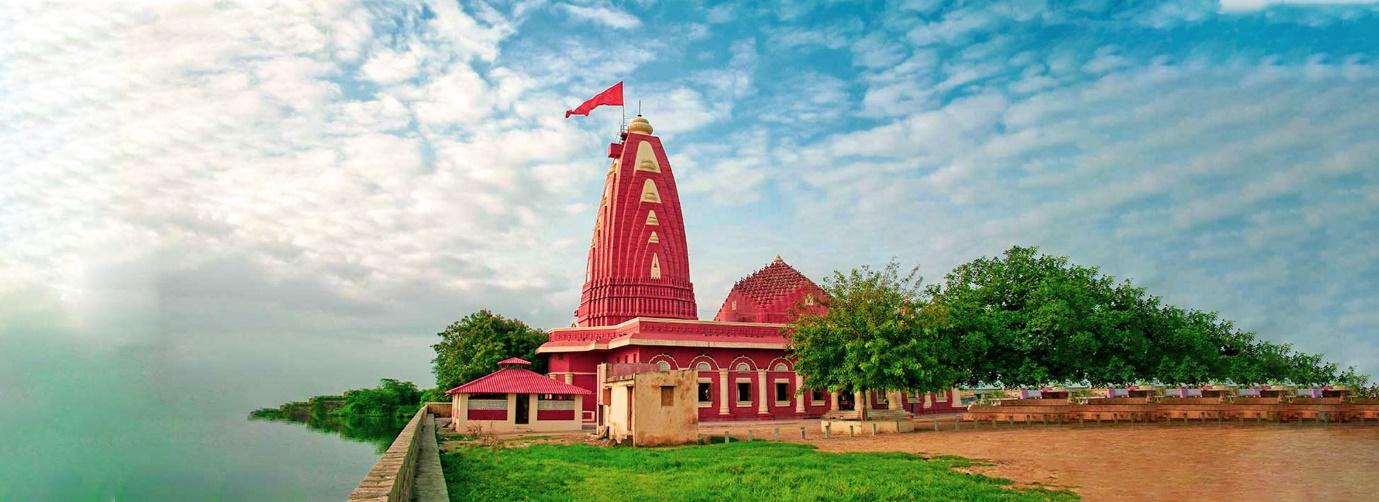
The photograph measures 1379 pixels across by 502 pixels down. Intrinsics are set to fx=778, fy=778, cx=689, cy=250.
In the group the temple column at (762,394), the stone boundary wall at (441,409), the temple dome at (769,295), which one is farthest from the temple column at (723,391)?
the stone boundary wall at (441,409)

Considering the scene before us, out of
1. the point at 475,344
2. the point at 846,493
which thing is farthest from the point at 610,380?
the point at 475,344

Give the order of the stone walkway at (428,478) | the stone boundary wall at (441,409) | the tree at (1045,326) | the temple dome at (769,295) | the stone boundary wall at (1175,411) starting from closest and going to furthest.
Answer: the stone walkway at (428,478) < the stone boundary wall at (1175,411) < the tree at (1045,326) < the temple dome at (769,295) < the stone boundary wall at (441,409)

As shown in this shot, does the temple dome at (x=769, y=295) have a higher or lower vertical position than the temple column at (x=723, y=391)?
higher

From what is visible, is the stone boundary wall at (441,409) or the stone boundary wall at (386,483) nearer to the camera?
the stone boundary wall at (386,483)

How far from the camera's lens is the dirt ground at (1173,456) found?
1109 centimetres

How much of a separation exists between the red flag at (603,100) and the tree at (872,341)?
52.0 feet

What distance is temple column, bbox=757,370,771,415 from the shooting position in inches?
1208

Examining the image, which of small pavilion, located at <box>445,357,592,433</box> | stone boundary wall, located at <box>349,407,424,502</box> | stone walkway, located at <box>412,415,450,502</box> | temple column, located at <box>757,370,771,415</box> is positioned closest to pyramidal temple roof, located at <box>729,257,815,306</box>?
temple column, located at <box>757,370,771,415</box>

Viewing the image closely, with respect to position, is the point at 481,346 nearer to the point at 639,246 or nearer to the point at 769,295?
the point at 639,246

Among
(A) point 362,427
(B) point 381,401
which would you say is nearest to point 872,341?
(A) point 362,427

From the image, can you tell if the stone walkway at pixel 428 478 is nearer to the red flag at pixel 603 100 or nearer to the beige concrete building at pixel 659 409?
the beige concrete building at pixel 659 409

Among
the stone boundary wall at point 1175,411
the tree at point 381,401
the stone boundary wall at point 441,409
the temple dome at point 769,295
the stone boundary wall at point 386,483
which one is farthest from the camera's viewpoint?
the tree at point 381,401

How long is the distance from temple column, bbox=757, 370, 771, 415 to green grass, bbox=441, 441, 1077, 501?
38.5 feet

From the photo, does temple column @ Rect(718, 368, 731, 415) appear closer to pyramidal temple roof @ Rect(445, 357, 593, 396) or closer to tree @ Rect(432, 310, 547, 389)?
pyramidal temple roof @ Rect(445, 357, 593, 396)
